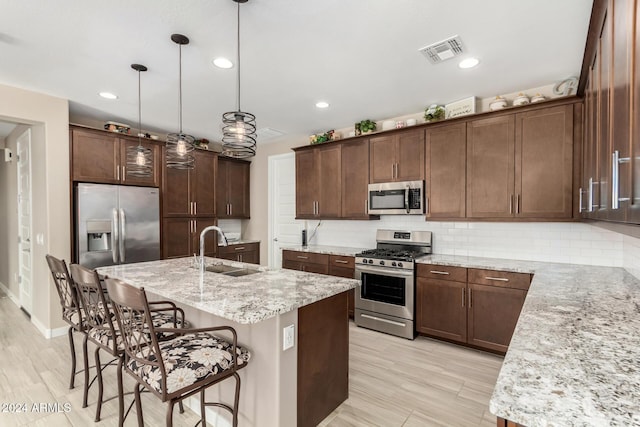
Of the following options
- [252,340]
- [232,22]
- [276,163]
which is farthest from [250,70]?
[276,163]

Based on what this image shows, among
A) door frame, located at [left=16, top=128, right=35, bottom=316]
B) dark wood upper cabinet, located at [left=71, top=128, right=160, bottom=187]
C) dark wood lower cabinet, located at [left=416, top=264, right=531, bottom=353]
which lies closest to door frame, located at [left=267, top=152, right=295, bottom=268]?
dark wood upper cabinet, located at [left=71, top=128, right=160, bottom=187]

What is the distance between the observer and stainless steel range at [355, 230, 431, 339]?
3434mm

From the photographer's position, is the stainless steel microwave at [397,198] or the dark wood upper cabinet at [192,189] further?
the dark wood upper cabinet at [192,189]

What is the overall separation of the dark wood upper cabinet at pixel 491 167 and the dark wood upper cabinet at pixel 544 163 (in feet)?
0.22

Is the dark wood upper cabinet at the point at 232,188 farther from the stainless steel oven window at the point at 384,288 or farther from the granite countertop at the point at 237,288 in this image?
the stainless steel oven window at the point at 384,288

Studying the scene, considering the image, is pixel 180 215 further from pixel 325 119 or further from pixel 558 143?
pixel 558 143

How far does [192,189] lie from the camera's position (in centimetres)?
483

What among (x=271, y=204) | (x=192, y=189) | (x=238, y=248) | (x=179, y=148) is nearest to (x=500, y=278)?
(x=179, y=148)

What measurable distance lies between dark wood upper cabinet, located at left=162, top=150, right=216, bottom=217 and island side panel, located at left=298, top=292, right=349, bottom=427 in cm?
339

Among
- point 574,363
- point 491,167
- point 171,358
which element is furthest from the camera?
point 491,167

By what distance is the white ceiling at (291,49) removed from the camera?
1.98m

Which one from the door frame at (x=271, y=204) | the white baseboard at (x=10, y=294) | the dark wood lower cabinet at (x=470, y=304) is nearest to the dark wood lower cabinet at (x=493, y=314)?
the dark wood lower cabinet at (x=470, y=304)

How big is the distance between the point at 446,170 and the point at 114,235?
13.2 ft

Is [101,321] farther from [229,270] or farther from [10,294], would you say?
[10,294]
